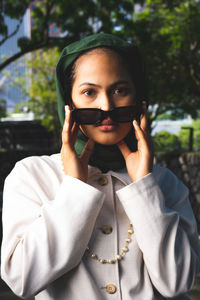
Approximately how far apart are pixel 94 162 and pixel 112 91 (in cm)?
31

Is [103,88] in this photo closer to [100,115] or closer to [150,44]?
[100,115]

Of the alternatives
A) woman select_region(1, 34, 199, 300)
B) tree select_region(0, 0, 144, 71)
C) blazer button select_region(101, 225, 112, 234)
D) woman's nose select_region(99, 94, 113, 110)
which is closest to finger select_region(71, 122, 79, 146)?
woman select_region(1, 34, 199, 300)

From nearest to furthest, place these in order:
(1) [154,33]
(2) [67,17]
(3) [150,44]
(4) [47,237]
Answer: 1. (4) [47,237]
2. (2) [67,17]
3. (3) [150,44]
4. (1) [154,33]

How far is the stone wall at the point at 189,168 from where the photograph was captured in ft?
19.4

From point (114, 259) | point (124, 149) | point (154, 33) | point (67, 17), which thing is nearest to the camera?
point (114, 259)

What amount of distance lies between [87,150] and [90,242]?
1.19 ft

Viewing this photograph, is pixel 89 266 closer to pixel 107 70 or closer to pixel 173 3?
pixel 107 70

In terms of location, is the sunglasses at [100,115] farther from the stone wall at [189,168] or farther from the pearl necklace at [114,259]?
the stone wall at [189,168]

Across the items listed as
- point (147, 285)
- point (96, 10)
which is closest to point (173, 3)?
point (96, 10)

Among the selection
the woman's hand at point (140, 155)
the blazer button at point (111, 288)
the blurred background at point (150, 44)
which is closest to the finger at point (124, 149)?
the woman's hand at point (140, 155)

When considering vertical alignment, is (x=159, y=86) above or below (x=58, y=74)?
above

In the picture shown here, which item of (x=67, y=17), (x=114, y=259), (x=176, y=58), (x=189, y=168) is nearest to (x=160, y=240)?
(x=114, y=259)

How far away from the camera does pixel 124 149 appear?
1271 millimetres

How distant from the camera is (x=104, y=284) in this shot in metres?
1.13
